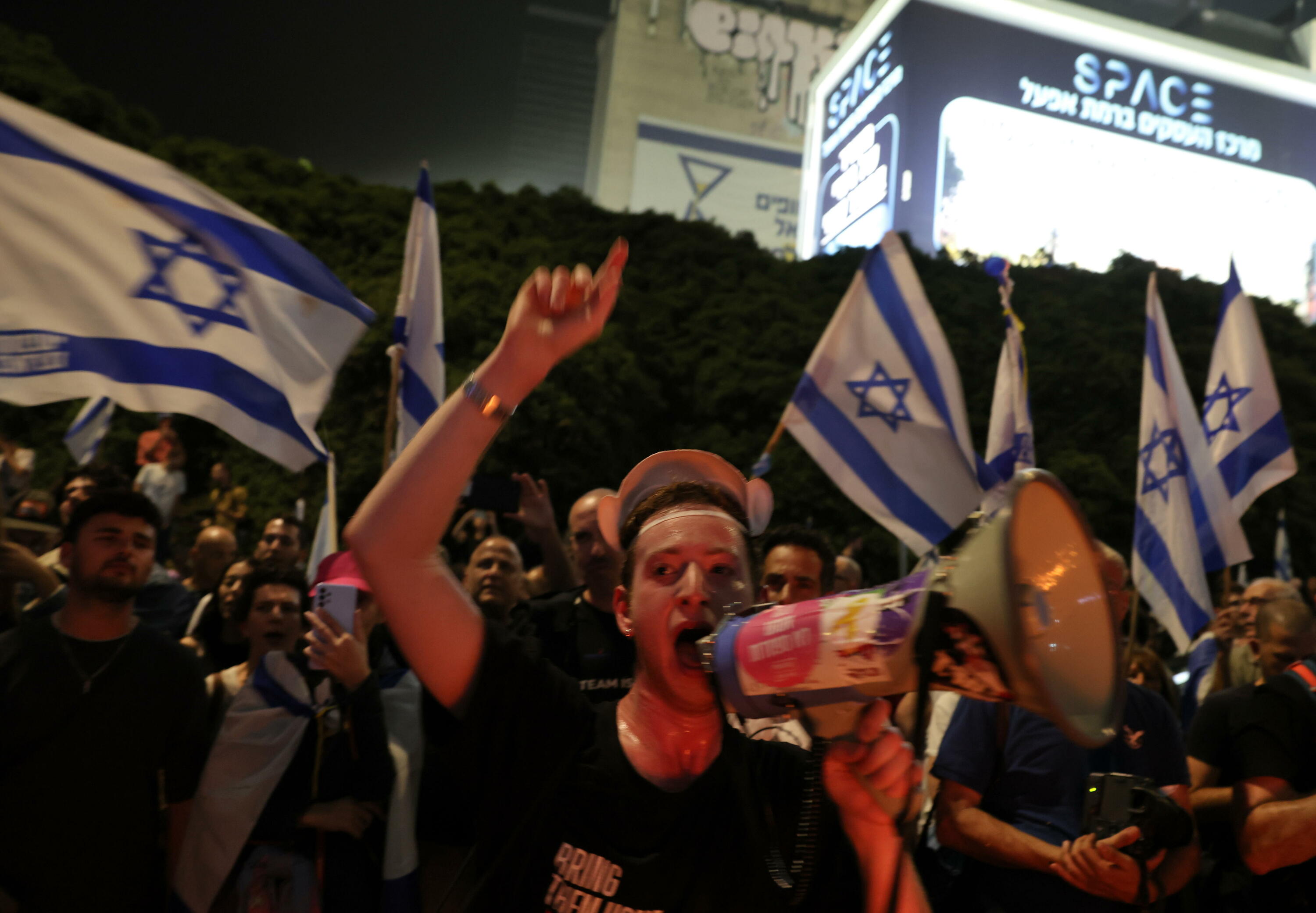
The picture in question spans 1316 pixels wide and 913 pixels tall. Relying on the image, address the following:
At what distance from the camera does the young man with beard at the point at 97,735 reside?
3449mm

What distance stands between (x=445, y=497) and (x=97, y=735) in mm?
2513

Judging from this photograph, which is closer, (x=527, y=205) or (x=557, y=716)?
(x=557, y=716)

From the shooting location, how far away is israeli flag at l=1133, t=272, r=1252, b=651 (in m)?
A: 6.07

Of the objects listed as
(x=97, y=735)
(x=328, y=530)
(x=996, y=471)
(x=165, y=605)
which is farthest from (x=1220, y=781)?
(x=165, y=605)

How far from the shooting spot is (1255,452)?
725cm

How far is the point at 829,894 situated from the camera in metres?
1.78

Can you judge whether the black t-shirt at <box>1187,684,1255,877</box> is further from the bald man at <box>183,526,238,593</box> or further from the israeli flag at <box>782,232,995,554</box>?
the bald man at <box>183,526,238,593</box>

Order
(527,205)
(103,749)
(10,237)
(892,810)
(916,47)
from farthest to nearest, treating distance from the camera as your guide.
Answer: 1. (916,47)
2. (527,205)
3. (10,237)
4. (103,749)
5. (892,810)

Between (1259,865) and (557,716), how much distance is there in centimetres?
258

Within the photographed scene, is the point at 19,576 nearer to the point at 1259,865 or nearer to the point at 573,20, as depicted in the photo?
the point at 1259,865

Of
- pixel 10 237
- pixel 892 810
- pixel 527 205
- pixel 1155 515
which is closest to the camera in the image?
pixel 892 810

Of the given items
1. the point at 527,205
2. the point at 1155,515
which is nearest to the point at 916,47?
the point at 527,205

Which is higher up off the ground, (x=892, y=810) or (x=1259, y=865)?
(x=892, y=810)

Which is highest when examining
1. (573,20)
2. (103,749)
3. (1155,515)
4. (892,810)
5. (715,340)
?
(573,20)
